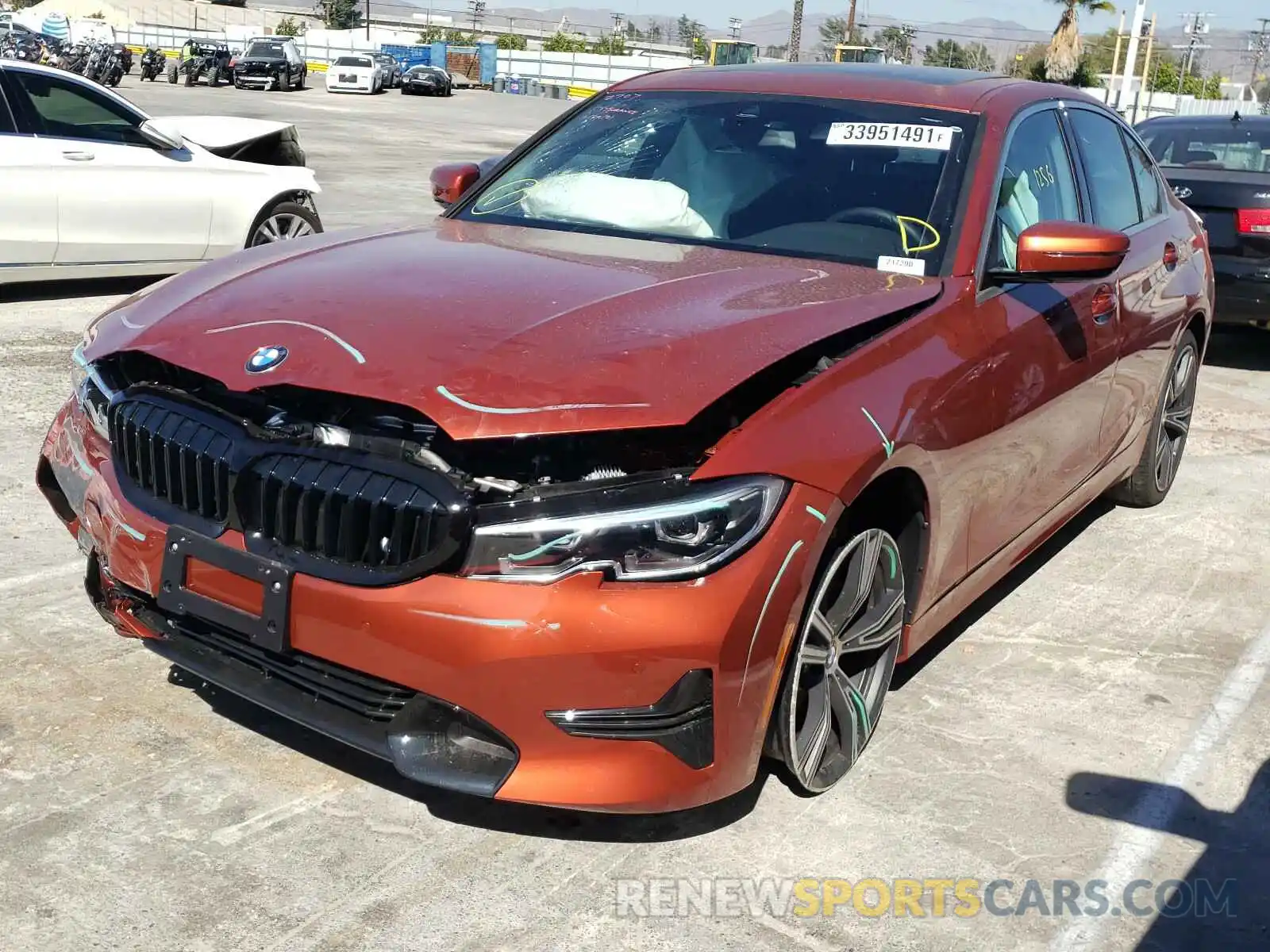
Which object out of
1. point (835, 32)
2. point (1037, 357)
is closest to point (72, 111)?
point (1037, 357)

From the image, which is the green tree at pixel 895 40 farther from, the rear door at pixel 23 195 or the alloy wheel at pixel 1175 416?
the alloy wheel at pixel 1175 416

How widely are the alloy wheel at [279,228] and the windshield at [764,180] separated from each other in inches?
204

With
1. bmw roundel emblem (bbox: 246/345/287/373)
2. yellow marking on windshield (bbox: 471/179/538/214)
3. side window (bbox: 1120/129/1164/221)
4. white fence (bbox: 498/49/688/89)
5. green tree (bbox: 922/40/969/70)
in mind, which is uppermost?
green tree (bbox: 922/40/969/70)

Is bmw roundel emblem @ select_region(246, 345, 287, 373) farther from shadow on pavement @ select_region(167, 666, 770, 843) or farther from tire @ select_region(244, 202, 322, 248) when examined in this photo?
tire @ select_region(244, 202, 322, 248)

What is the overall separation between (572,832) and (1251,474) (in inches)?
185

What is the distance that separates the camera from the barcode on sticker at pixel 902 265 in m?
3.66

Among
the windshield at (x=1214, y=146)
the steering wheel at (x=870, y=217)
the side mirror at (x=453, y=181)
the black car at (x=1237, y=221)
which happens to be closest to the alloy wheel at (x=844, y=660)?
the steering wheel at (x=870, y=217)

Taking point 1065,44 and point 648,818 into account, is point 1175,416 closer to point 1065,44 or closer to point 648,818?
point 648,818

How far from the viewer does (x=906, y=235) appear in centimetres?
378

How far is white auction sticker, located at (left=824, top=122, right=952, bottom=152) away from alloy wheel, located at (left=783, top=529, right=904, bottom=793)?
1.32m

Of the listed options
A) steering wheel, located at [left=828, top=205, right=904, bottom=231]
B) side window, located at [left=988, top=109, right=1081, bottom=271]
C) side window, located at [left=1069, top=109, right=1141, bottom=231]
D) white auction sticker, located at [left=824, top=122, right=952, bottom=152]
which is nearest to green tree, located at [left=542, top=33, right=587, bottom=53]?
side window, located at [left=1069, top=109, right=1141, bottom=231]

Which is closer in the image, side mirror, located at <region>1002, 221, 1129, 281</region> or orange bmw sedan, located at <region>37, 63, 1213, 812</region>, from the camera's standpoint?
orange bmw sedan, located at <region>37, 63, 1213, 812</region>

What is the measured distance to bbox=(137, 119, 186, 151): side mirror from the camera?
852 cm

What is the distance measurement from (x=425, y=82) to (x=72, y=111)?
4465 cm
